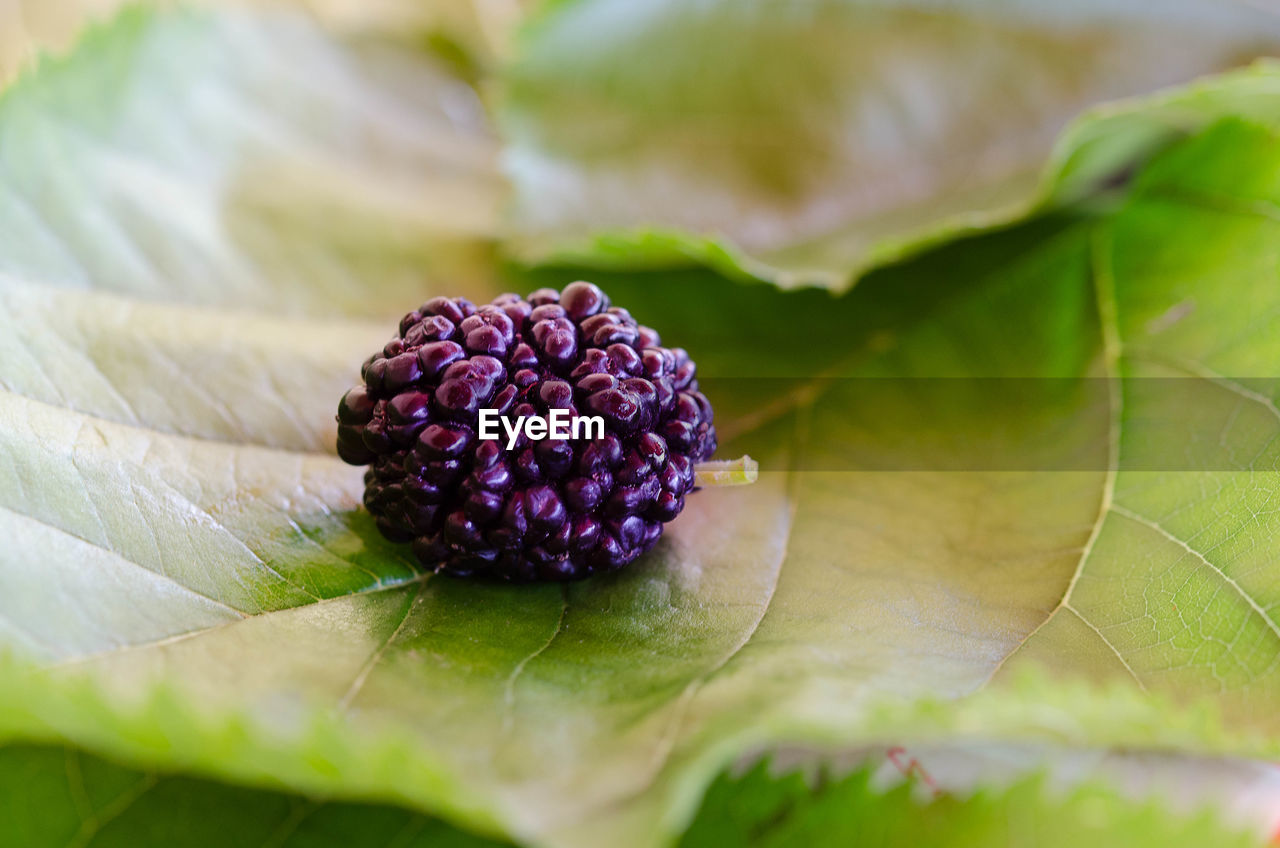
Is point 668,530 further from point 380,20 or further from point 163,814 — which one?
point 380,20

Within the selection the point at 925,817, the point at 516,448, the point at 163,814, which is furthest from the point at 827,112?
the point at 163,814

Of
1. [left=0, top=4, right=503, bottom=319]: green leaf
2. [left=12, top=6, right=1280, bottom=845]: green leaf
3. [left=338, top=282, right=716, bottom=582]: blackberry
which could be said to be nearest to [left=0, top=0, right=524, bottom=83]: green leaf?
[left=0, top=4, right=503, bottom=319]: green leaf

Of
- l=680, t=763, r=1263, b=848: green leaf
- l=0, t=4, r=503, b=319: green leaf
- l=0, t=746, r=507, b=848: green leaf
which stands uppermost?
l=0, t=4, r=503, b=319: green leaf

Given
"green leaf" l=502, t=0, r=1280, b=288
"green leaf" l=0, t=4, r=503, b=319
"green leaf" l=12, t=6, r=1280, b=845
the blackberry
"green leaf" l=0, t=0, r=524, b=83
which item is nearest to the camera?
"green leaf" l=12, t=6, r=1280, b=845

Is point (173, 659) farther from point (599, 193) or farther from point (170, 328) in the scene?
point (599, 193)

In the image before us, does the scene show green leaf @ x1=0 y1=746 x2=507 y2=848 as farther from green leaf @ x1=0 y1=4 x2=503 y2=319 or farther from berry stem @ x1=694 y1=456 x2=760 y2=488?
green leaf @ x1=0 y1=4 x2=503 y2=319

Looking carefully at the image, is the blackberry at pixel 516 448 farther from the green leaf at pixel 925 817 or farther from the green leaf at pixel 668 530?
the green leaf at pixel 925 817

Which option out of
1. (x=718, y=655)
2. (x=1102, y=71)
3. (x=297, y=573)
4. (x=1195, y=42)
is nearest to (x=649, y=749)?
(x=718, y=655)
